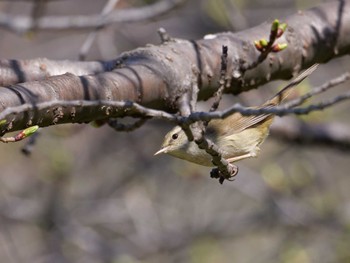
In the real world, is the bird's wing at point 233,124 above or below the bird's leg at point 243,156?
above

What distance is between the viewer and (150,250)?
6.95 meters

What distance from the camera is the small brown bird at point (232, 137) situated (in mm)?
3816

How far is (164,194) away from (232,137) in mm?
4996

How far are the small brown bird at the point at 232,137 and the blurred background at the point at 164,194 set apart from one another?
3.85 ft

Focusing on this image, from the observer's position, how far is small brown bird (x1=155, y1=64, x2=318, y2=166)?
3816 millimetres

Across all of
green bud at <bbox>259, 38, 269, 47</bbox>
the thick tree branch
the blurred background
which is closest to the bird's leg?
the thick tree branch

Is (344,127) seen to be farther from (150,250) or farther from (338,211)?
(150,250)

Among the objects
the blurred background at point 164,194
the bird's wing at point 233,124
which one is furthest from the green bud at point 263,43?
the blurred background at point 164,194

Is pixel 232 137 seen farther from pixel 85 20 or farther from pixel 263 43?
pixel 85 20

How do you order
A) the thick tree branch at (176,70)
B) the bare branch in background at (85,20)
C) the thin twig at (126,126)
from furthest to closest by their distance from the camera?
the bare branch in background at (85,20)
the thin twig at (126,126)
the thick tree branch at (176,70)

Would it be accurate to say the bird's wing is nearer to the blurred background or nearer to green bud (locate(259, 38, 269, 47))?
green bud (locate(259, 38, 269, 47))

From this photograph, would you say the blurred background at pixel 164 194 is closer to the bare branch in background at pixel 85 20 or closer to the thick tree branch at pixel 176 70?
the bare branch in background at pixel 85 20

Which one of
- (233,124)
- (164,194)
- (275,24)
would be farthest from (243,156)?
(164,194)

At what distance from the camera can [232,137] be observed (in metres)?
4.09
